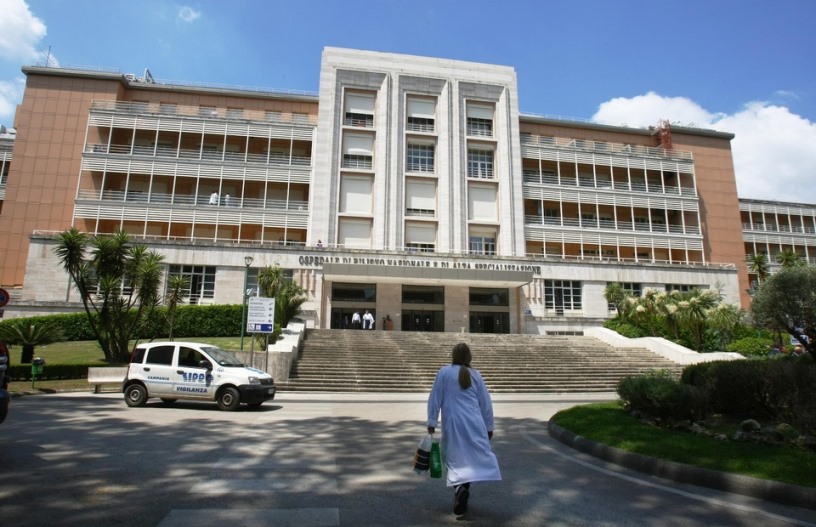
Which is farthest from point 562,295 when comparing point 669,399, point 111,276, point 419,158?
point 111,276

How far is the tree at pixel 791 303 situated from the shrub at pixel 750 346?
55.9 ft

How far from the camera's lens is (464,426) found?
14.8 feet

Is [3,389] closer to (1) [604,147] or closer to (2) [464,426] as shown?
(2) [464,426]

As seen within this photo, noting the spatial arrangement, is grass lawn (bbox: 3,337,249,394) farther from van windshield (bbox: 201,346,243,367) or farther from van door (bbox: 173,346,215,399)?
van windshield (bbox: 201,346,243,367)

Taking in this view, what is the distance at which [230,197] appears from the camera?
37125mm

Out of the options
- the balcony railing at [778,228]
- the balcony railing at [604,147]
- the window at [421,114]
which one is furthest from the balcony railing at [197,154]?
the balcony railing at [778,228]

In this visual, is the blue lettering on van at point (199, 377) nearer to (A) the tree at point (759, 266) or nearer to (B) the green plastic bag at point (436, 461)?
(B) the green plastic bag at point (436, 461)

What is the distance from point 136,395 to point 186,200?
27.0 metres

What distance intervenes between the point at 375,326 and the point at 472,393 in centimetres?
2881

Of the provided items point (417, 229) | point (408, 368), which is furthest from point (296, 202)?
point (408, 368)

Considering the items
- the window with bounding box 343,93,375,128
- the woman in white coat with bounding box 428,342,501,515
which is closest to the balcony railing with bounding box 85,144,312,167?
the window with bounding box 343,93,375,128

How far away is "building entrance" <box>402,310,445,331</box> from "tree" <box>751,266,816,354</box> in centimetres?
2415

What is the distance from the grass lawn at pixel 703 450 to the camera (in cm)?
544

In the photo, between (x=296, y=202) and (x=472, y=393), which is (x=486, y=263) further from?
(x=472, y=393)
